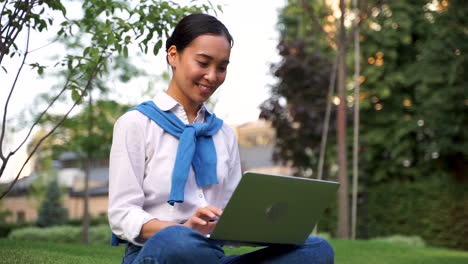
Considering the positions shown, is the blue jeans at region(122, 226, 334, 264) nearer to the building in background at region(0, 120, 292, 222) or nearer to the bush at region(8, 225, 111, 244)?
the bush at region(8, 225, 111, 244)

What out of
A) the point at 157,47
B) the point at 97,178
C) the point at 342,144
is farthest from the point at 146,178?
the point at 97,178

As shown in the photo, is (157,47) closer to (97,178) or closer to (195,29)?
(195,29)

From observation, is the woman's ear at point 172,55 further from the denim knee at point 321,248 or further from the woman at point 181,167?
the denim knee at point 321,248

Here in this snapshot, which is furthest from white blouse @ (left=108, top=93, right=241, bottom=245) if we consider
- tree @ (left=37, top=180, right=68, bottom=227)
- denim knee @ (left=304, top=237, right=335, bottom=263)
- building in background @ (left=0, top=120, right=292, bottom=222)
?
building in background @ (left=0, top=120, right=292, bottom=222)

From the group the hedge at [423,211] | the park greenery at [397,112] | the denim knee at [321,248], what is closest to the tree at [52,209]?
the park greenery at [397,112]

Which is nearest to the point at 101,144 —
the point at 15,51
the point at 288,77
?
the point at 288,77

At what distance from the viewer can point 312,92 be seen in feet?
61.5

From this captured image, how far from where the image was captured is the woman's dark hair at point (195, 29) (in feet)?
8.87

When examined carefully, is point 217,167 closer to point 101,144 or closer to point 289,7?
point 101,144

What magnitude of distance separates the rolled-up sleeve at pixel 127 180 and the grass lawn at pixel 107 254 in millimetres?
2304

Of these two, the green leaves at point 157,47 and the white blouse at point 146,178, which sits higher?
the green leaves at point 157,47

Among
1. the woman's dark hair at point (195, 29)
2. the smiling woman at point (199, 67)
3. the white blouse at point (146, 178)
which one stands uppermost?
the woman's dark hair at point (195, 29)

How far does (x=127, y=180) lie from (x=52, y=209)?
1283 inches

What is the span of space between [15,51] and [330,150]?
1617cm
